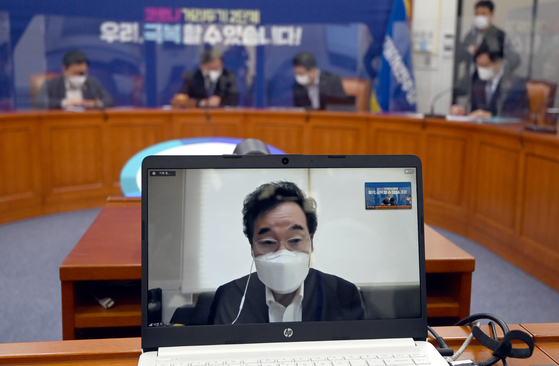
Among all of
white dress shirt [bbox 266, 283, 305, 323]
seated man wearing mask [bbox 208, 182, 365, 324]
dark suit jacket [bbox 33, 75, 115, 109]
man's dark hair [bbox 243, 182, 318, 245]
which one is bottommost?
white dress shirt [bbox 266, 283, 305, 323]

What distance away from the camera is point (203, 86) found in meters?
5.66

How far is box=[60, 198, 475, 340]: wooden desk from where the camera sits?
47.6 inches

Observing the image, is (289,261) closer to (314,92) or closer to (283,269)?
(283,269)

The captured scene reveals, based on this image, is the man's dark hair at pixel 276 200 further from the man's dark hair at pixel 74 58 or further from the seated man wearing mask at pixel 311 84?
the man's dark hair at pixel 74 58

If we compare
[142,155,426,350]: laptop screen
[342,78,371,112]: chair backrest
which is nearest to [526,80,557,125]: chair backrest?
[342,78,371,112]: chair backrest

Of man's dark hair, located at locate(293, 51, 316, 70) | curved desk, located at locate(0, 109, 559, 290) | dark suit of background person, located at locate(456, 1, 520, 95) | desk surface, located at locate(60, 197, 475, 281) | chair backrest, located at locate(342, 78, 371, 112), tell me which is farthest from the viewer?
chair backrest, located at locate(342, 78, 371, 112)

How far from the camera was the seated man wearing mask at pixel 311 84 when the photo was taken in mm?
5559

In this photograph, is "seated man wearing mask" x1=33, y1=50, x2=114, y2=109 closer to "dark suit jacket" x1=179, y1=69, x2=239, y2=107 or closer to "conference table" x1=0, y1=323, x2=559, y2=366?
"dark suit jacket" x1=179, y1=69, x2=239, y2=107

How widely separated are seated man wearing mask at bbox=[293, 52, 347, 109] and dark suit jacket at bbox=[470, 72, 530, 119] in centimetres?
148

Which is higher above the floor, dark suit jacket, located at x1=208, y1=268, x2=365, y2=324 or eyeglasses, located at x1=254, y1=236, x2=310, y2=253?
eyeglasses, located at x1=254, y1=236, x2=310, y2=253

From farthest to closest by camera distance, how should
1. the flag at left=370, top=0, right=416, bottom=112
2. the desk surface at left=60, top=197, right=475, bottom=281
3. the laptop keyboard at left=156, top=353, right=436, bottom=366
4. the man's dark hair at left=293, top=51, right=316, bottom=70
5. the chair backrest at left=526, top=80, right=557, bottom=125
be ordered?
the flag at left=370, top=0, right=416, bottom=112
the man's dark hair at left=293, top=51, right=316, bottom=70
the chair backrest at left=526, top=80, right=557, bottom=125
the desk surface at left=60, top=197, right=475, bottom=281
the laptop keyboard at left=156, top=353, right=436, bottom=366

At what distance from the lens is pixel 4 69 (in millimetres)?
4984

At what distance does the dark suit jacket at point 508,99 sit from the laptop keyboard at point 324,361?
169 inches

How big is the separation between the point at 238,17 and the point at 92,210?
273 cm
